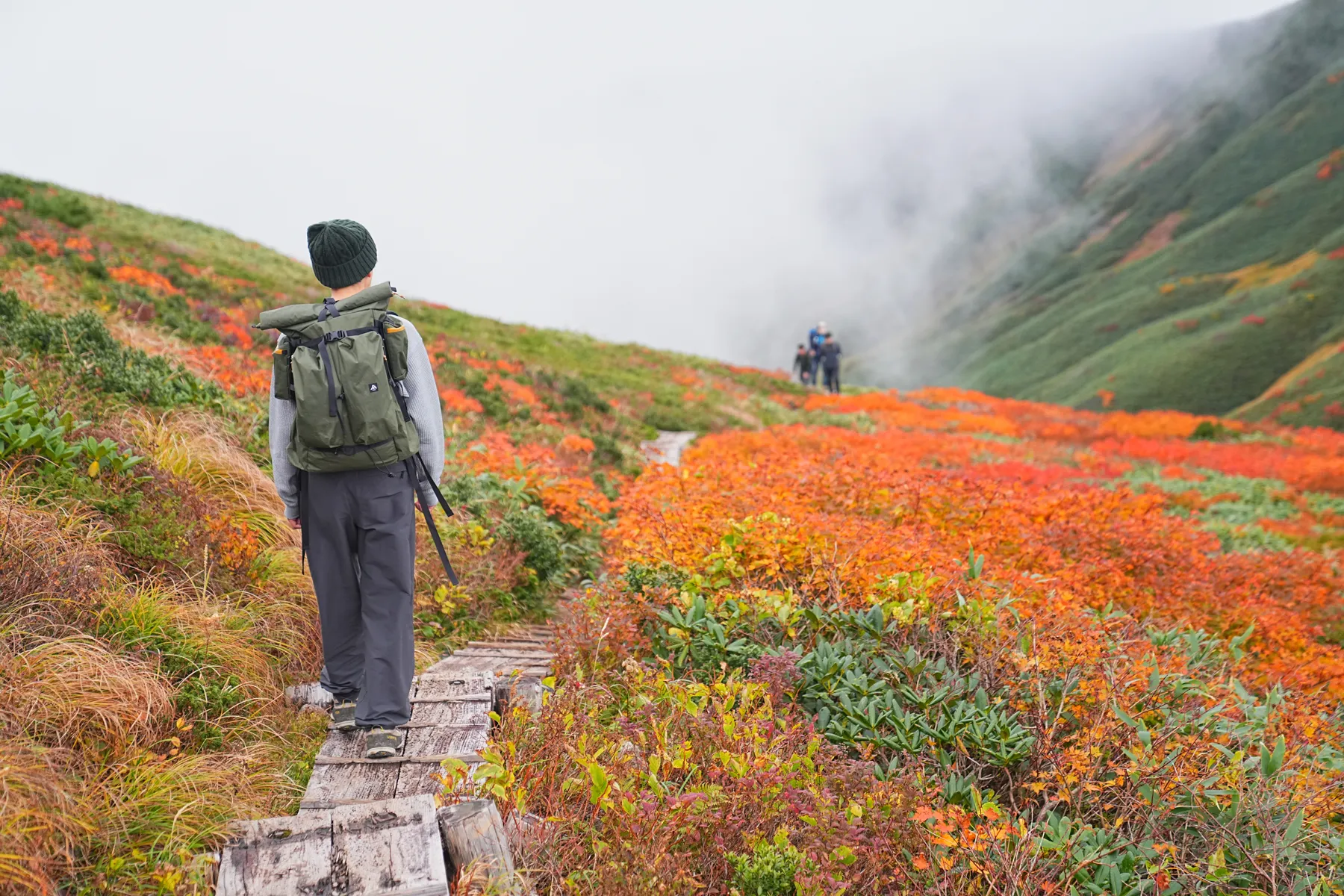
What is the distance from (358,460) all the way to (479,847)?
193 centimetres

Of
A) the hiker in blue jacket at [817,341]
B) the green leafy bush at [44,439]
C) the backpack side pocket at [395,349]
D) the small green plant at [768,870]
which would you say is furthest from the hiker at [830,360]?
the small green plant at [768,870]

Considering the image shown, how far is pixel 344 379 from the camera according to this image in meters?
3.86

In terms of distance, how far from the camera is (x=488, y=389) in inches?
591

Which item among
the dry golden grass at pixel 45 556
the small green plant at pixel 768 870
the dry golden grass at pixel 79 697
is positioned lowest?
the small green plant at pixel 768 870

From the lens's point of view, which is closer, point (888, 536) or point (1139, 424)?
point (888, 536)

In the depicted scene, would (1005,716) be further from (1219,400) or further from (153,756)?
(1219,400)

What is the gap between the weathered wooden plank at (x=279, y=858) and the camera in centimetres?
295

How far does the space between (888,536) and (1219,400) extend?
6910cm

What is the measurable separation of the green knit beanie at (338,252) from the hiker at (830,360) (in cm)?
2986

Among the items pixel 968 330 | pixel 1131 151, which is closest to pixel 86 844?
pixel 968 330

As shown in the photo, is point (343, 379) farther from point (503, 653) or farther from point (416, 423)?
point (503, 653)

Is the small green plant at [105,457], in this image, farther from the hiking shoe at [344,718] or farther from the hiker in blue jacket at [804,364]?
the hiker in blue jacket at [804,364]

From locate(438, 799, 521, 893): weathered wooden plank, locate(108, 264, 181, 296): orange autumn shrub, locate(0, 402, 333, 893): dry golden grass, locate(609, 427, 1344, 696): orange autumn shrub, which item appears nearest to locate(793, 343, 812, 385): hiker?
locate(609, 427, 1344, 696): orange autumn shrub

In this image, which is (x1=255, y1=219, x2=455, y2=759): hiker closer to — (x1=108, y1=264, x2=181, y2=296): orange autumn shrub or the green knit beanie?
the green knit beanie
